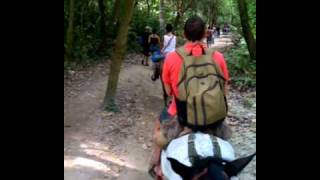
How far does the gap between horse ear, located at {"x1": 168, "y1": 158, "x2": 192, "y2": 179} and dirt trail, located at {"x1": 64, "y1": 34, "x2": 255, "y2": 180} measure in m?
2.89

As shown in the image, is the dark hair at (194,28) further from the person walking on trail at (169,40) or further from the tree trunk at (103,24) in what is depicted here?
the tree trunk at (103,24)

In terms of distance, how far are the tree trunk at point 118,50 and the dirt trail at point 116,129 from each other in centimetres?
32

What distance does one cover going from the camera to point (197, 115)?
13.8ft

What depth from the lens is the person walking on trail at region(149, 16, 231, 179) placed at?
420cm

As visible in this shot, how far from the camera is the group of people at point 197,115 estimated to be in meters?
4.02

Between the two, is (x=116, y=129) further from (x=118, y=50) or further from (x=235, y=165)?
(x=235, y=165)

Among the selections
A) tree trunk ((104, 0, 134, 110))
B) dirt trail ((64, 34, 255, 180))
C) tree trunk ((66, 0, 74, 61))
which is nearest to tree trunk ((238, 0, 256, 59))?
dirt trail ((64, 34, 255, 180))

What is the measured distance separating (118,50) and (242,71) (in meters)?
6.19

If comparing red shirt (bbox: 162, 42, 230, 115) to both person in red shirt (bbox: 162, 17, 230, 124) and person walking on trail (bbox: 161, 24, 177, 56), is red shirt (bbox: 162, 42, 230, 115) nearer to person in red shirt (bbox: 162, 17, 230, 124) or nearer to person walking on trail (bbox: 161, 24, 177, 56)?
person in red shirt (bbox: 162, 17, 230, 124)

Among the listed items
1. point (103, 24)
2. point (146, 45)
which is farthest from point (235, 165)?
point (103, 24)

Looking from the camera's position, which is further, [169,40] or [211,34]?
[211,34]

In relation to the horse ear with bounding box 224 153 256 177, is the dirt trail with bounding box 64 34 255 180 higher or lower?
lower
